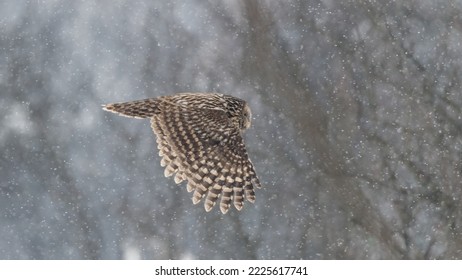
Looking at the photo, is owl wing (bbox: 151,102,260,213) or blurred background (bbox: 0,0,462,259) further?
blurred background (bbox: 0,0,462,259)

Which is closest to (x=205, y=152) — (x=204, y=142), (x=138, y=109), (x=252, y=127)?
(x=204, y=142)

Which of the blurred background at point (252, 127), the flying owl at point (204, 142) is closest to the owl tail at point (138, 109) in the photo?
the flying owl at point (204, 142)

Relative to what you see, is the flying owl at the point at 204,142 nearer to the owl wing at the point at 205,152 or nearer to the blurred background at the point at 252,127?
the owl wing at the point at 205,152

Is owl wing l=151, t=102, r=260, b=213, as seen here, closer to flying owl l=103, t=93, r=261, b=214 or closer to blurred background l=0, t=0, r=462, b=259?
flying owl l=103, t=93, r=261, b=214

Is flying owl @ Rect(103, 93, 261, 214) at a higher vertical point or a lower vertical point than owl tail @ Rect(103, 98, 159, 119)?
lower

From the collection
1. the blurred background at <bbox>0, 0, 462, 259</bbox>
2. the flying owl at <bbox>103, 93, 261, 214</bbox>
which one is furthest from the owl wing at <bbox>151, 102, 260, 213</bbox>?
the blurred background at <bbox>0, 0, 462, 259</bbox>

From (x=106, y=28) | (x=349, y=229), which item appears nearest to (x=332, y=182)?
(x=349, y=229)
